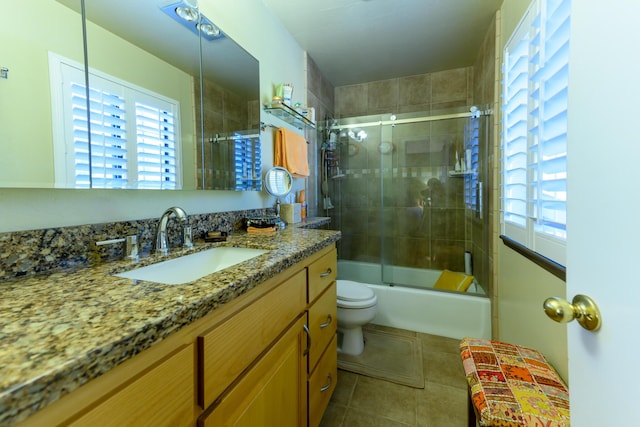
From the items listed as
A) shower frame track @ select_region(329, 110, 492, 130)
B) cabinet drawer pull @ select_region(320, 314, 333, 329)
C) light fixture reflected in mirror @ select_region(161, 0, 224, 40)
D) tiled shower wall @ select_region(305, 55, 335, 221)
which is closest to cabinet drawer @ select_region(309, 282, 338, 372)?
cabinet drawer pull @ select_region(320, 314, 333, 329)

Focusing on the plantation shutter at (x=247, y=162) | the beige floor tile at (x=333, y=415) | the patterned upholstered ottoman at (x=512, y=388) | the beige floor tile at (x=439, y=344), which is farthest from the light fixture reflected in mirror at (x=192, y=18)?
the beige floor tile at (x=439, y=344)

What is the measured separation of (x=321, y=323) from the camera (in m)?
1.17

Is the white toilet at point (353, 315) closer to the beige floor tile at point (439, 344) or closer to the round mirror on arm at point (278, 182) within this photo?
the beige floor tile at point (439, 344)

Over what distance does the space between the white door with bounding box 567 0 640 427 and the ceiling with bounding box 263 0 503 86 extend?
1.67 metres

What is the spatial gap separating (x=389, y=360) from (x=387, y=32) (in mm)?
2432

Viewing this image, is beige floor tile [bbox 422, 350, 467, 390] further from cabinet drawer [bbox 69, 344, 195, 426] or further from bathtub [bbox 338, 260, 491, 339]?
cabinet drawer [bbox 69, 344, 195, 426]

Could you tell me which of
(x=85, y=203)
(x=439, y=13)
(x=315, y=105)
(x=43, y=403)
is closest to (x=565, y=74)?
(x=439, y=13)

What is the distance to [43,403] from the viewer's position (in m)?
0.29

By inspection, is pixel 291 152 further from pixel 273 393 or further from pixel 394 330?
pixel 394 330

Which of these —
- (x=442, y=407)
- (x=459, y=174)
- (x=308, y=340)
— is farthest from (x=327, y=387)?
(x=459, y=174)

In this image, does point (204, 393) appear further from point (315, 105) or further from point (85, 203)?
point (315, 105)

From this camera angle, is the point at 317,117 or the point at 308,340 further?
the point at 317,117

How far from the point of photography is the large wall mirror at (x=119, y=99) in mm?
684

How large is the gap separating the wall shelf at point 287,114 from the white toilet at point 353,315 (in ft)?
4.38
